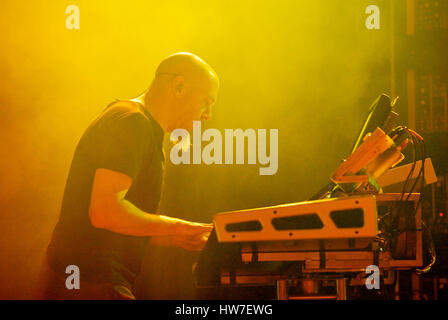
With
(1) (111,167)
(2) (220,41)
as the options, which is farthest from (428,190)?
(1) (111,167)

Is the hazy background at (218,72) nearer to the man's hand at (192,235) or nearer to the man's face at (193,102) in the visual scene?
the man's face at (193,102)

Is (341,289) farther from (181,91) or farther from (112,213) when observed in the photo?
(181,91)

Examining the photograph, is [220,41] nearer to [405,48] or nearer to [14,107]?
[405,48]

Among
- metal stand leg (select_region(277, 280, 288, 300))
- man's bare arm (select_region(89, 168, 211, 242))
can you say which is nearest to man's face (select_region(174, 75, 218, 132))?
man's bare arm (select_region(89, 168, 211, 242))

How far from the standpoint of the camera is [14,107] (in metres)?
2.79

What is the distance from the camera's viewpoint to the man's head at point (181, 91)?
6.11 ft

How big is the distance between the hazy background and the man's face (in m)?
0.93

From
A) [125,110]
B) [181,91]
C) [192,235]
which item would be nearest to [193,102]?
[181,91]

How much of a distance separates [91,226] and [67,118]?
53.6 inches

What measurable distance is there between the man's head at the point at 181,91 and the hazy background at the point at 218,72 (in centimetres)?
94

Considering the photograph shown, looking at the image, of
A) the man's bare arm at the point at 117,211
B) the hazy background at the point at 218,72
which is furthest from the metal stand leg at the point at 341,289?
the hazy background at the point at 218,72

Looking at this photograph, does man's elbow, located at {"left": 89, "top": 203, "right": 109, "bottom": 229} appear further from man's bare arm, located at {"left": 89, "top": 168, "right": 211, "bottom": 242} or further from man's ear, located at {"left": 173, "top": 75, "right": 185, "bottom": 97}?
man's ear, located at {"left": 173, "top": 75, "right": 185, "bottom": 97}
